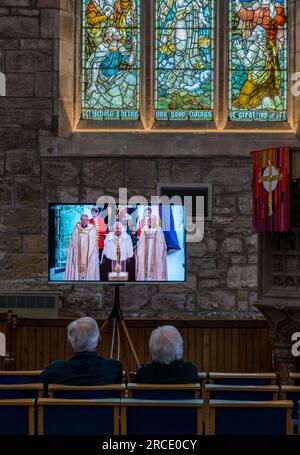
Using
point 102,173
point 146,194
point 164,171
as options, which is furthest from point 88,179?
point 164,171

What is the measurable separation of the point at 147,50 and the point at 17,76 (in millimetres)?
1427

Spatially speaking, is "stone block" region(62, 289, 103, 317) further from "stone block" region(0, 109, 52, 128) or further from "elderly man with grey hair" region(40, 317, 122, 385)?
"elderly man with grey hair" region(40, 317, 122, 385)

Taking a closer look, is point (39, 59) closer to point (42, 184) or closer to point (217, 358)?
Answer: point (42, 184)

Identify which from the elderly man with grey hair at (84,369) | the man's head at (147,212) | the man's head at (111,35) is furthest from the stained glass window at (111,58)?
the elderly man with grey hair at (84,369)

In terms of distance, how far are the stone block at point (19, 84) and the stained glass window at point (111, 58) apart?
0.62m

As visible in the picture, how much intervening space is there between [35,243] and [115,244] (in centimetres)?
186

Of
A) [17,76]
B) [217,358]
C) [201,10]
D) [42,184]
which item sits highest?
[201,10]

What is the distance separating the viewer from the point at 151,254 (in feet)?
29.1

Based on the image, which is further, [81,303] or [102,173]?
[102,173]

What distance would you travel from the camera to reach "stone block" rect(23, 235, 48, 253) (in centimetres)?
1046

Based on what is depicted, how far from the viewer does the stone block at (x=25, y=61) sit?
34.5ft

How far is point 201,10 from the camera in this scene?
10961 millimetres

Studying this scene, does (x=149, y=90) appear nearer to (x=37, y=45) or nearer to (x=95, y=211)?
(x=37, y=45)
